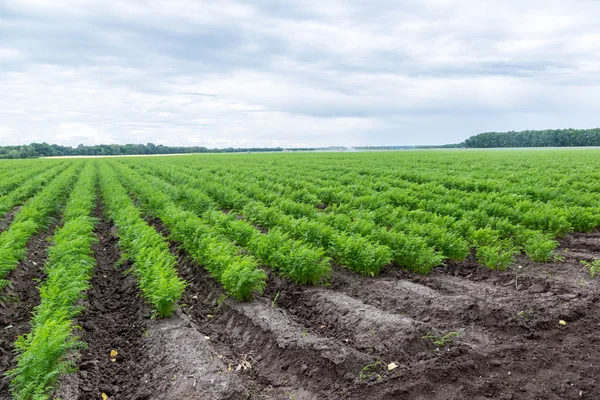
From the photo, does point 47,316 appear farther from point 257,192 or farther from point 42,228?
point 257,192

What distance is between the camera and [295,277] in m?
8.12

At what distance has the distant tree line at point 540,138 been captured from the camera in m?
118

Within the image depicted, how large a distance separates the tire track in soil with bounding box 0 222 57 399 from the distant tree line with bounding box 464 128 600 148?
450ft

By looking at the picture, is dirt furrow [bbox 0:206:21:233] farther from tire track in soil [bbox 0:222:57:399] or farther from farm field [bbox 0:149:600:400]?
tire track in soil [bbox 0:222:57:399]

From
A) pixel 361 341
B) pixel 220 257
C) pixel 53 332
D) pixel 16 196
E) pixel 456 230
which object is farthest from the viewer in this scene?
pixel 16 196

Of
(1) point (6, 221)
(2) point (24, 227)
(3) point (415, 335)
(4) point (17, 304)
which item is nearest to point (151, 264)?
(4) point (17, 304)

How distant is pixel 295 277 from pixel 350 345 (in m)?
2.46

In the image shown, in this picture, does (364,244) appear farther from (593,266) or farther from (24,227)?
(24,227)

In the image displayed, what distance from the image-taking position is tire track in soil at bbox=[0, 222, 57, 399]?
5.84 meters

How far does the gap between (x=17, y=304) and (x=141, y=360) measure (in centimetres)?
352

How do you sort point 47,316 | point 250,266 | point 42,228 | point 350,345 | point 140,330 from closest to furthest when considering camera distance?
point 350,345
point 47,316
point 140,330
point 250,266
point 42,228

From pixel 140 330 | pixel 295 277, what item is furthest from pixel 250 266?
pixel 140 330

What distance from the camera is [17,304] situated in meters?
7.82

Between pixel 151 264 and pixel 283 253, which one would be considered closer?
pixel 151 264
